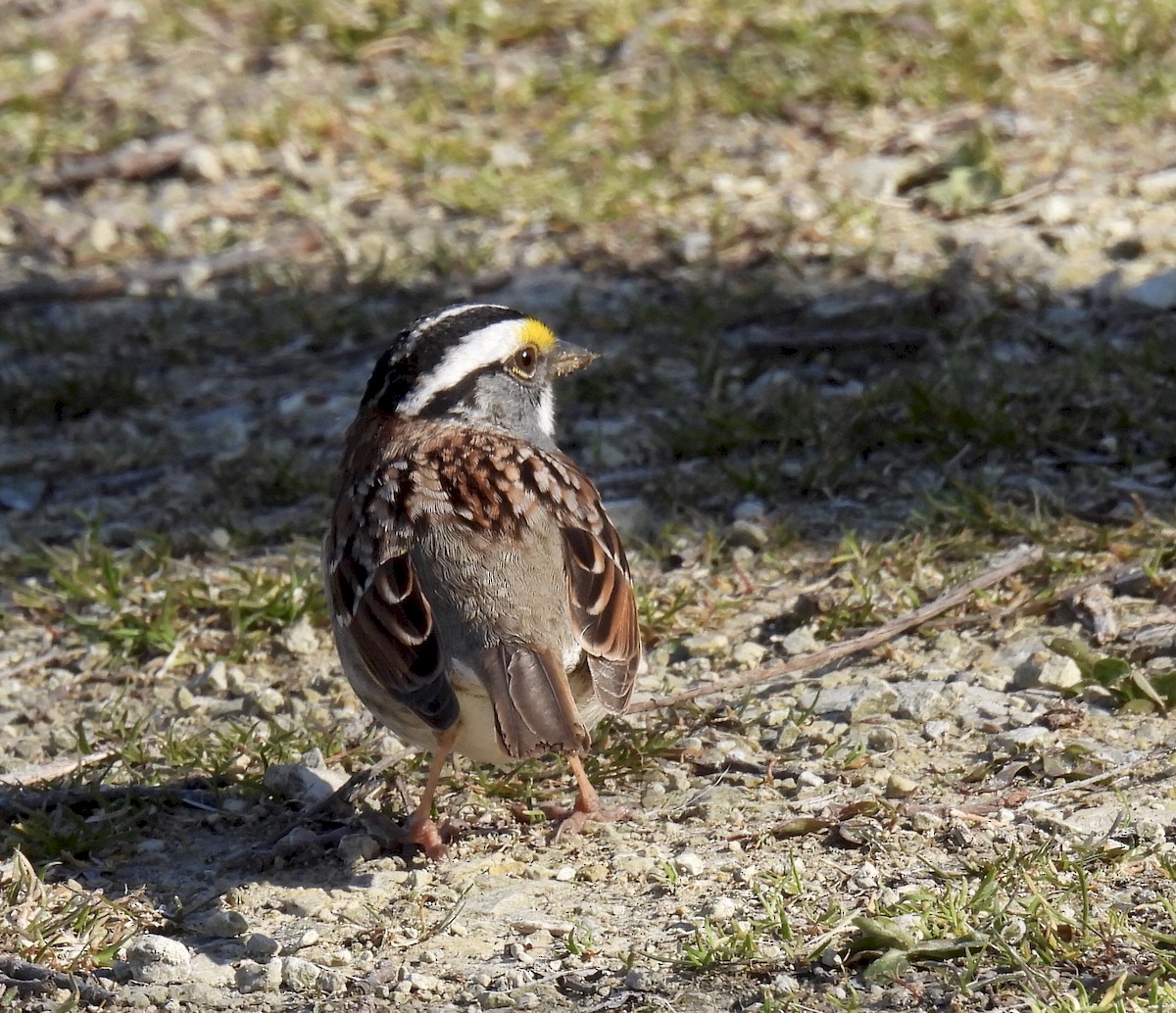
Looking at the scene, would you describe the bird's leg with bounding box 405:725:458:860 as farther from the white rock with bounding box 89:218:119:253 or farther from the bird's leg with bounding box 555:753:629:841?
the white rock with bounding box 89:218:119:253

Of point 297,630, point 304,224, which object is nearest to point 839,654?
point 297,630

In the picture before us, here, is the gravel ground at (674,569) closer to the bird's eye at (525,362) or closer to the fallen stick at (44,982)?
the fallen stick at (44,982)

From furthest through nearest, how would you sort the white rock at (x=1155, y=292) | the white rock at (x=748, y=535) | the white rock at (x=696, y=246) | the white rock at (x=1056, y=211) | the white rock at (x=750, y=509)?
the white rock at (x=696, y=246)
the white rock at (x=1056, y=211)
the white rock at (x=1155, y=292)
the white rock at (x=750, y=509)
the white rock at (x=748, y=535)

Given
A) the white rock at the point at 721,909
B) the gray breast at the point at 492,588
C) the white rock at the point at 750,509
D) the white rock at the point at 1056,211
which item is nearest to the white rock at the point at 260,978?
the gray breast at the point at 492,588

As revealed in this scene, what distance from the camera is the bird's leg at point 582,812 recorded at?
5.02 metres

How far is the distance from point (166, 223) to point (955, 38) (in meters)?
4.16

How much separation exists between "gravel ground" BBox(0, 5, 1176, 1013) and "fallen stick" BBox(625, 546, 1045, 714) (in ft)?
0.21

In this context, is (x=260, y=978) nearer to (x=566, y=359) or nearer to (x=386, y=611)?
(x=386, y=611)

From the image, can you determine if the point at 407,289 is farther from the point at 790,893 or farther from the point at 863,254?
the point at 790,893

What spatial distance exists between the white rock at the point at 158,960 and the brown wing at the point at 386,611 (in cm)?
79

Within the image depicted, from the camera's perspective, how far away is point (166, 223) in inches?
378

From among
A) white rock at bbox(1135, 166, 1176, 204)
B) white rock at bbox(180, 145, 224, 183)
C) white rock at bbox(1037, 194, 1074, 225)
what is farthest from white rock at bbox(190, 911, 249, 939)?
white rock at bbox(180, 145, 224, 183)

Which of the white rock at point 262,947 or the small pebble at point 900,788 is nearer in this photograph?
the white rock at point 262,947

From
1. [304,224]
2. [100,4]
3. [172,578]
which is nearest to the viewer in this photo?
[172,578]
